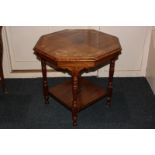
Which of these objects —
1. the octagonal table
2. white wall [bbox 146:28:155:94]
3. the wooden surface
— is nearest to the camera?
the octagonal table

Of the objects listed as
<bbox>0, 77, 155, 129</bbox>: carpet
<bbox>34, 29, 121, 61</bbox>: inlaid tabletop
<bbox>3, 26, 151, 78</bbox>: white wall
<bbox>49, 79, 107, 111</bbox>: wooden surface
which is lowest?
<bbox>0, 77, 155, 129</bbox>: carpet

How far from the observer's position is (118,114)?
2.80m

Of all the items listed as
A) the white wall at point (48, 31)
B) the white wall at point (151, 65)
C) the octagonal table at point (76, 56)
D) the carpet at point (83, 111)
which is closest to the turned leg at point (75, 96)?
the octagonal table at point (76, 56)

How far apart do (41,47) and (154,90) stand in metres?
1.57

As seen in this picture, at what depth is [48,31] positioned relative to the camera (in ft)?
10.6

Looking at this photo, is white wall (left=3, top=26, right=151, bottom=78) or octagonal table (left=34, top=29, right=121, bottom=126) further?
white wall (left=3, top=26, right=151, bottom=78)

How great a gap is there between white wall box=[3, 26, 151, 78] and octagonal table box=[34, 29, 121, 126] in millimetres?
645

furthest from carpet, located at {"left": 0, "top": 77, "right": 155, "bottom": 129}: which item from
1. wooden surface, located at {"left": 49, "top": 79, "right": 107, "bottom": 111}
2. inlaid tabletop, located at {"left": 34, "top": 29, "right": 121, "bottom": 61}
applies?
inlaid tabletop, located at {"left": 34, "top": 29, "right": 121, "bottom": 61}

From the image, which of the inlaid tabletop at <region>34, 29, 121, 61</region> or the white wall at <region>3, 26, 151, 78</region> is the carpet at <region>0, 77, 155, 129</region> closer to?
the white wall at <region>3, 26, 151, 78</region>

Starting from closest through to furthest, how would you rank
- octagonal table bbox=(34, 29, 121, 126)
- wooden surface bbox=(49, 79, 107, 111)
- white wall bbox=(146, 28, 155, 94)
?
1. octagonal table bbox=(34, 29, 121, 126)
2. wooden surface bbox=(49, 79, 107, 111)
3. white wall bbox=(146, 28, 155, 94)

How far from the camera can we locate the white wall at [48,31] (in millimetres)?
3227

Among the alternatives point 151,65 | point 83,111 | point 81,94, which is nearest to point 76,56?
point 81,94

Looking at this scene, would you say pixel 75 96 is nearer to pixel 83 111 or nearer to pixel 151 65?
pixel 83 111

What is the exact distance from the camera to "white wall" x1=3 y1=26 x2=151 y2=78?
3227mm
